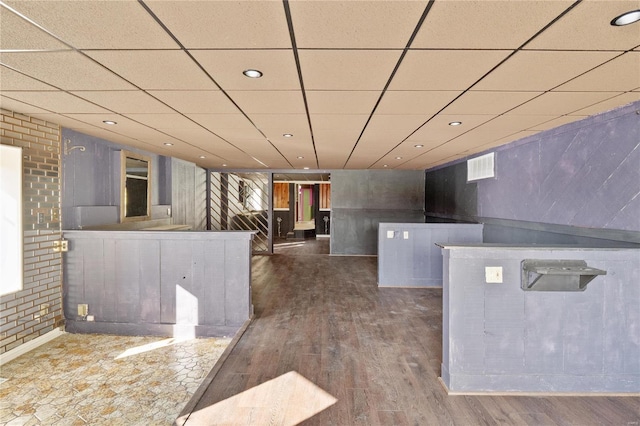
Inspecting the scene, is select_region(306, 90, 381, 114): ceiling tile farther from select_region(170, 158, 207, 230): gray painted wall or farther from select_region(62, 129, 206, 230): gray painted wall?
select_region(170, 158, 207, 230): gray painted wall

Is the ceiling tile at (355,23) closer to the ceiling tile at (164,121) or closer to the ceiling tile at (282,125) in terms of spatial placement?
the ceiling tile at (282,125)

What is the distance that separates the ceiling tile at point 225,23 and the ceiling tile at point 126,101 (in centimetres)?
122

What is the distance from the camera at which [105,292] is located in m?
3.85

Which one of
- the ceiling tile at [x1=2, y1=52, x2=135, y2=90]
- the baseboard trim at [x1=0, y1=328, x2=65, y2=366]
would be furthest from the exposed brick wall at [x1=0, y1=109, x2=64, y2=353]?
the ceiling tile at [x1=2, y1=52, x2=135, y2=90]

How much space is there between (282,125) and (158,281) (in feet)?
8.13

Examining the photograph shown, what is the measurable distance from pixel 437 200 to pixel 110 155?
6846 millimetres

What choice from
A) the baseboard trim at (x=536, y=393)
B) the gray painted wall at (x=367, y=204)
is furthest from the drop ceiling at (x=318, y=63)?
the gray painted wall at (x=367, y=204)

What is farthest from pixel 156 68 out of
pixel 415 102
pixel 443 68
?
pixel 415 102

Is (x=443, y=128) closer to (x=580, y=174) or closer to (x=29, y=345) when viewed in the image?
(x=580, y=174)

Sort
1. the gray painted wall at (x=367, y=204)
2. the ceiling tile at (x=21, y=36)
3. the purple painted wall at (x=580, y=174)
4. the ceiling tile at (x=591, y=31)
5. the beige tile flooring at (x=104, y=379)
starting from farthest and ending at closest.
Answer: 1. the gray painted wall at (x=367, y=204)
2. the purple painted wall at (x=580, y=174)
3. the beige tile flooring at (x=104, y=379)
4. the ceiling tile at (x=21, y=36)
5. the ceiling tile at (x=591, y=31)

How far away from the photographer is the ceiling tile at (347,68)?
6.31 feet

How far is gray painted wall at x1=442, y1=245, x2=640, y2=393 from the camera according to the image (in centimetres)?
241

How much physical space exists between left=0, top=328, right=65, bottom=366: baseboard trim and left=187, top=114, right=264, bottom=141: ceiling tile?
3.13 metres

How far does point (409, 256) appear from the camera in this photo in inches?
212
